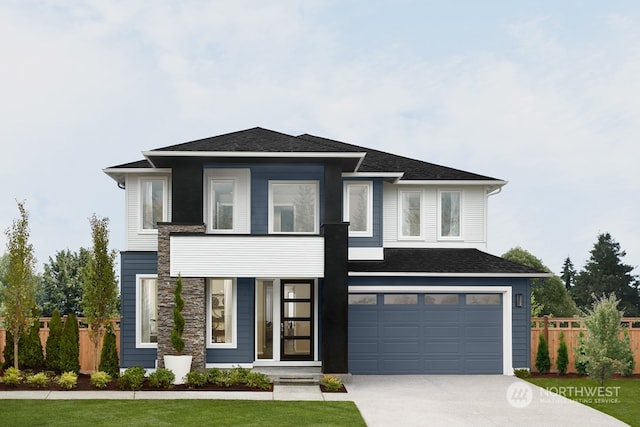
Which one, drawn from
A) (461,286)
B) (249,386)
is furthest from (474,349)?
(249,386)

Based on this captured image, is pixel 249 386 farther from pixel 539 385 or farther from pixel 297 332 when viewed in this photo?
pixel 539 385

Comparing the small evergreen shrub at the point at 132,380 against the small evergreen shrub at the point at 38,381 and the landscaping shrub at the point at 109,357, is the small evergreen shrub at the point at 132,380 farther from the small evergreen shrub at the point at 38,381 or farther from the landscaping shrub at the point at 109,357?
the landscaping shrub at the point at 109,357

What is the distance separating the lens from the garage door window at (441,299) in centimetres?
1977

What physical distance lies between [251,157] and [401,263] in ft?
17.1

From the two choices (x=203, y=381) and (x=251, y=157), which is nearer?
(x=203, y=381)

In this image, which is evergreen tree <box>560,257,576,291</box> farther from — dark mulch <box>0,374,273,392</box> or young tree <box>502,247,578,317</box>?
dark mulch <box>0,374,273,392</box>

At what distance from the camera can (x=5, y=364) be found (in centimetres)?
2041

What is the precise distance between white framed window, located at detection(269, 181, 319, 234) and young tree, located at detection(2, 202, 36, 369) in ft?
21.7

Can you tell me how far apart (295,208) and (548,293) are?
22.9 metres

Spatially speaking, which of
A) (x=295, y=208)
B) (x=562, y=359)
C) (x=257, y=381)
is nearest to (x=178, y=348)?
(x=257, y=381)

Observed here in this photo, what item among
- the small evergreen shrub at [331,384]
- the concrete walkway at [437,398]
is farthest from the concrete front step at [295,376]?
the small evergreen shrub at [331,384]

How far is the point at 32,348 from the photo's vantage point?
20.8 m

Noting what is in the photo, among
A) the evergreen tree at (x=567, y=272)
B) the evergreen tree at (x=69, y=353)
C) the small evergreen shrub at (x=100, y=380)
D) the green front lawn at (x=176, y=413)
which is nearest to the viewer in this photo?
the green front lawn at (x=176, y=413)

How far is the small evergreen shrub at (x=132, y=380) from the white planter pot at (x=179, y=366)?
81 centimetres
